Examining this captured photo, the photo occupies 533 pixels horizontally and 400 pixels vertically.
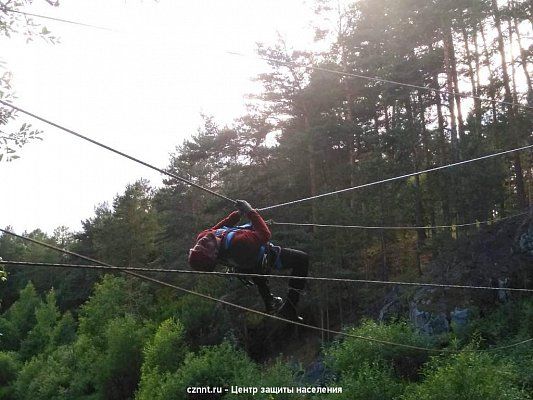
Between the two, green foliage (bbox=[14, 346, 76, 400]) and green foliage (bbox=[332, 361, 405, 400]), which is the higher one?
green foliage (bbox=[332, 361, 405, 400])

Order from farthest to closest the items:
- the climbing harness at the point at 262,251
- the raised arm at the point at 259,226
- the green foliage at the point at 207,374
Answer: the green foliage at the point at 207,374
the climbing harness at the point at 262,251
the raised arm at the point at 259,226

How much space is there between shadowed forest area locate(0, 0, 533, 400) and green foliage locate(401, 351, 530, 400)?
71 millimetres

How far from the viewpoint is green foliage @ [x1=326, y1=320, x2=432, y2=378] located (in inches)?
535

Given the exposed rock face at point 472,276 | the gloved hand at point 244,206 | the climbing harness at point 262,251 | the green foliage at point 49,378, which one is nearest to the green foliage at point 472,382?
Answer: the exposed rock face at point 472,276

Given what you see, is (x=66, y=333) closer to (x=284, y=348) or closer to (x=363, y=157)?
(x=284, y=348)

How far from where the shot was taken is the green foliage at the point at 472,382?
10.2 m

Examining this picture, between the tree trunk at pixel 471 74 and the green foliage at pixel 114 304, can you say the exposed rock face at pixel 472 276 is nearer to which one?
the tree trunk at pixel 471 74

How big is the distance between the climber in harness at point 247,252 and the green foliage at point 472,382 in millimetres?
6830

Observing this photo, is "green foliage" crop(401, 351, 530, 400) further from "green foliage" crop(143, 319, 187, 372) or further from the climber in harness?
"green foliage" crop(143, 319, 187, 372)

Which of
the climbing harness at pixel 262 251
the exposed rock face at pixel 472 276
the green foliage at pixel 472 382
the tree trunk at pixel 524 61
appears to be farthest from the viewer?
the tree trunk at pixel 524 61

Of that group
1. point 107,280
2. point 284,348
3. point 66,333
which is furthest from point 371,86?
point 66,333

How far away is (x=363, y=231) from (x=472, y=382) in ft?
32.4

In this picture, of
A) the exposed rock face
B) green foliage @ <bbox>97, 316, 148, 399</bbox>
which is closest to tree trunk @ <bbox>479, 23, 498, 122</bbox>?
the exposed rock face

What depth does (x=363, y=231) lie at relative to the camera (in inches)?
784
